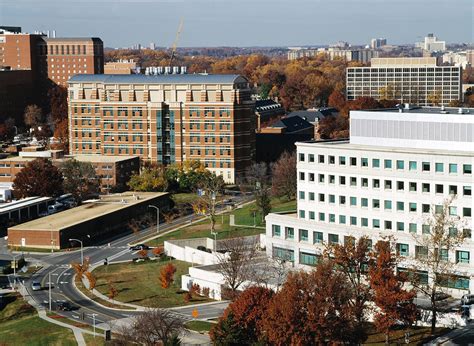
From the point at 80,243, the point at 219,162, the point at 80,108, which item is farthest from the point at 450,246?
the point at 80,108

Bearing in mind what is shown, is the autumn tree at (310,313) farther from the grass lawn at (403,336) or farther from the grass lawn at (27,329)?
the grass lawn at (27,329)

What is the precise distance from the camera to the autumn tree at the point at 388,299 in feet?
209

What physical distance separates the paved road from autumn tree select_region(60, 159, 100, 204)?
15.0m

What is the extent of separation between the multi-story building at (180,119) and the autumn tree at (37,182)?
70.0ft

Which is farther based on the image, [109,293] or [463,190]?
[109,293]

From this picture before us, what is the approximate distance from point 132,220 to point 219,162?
3003 cm

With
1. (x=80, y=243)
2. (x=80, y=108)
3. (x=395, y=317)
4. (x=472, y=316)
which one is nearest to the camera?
(x=395, y=317)

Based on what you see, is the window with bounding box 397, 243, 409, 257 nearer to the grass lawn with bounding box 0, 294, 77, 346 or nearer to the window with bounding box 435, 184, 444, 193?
the window with bounding box 435, 184, 444, 193

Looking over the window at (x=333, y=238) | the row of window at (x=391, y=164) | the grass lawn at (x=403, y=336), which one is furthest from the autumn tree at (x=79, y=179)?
the grass lawn at (x=403, y=336)

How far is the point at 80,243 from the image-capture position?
333 feet

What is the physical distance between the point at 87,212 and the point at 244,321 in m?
48.4

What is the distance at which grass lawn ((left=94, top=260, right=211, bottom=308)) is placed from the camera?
259ft

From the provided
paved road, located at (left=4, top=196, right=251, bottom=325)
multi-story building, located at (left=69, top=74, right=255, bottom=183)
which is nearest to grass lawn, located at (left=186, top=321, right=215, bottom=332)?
paved road, located at (left=4, top=196, right=251, bottom=325)

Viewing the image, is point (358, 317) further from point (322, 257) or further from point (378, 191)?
point (378, 191)
